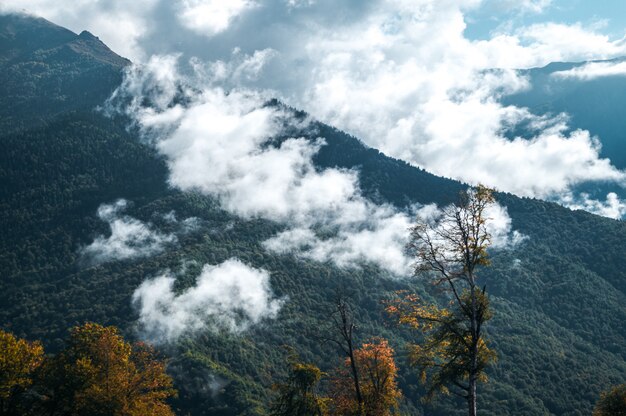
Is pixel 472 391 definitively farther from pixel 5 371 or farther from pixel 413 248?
pixel 5 371

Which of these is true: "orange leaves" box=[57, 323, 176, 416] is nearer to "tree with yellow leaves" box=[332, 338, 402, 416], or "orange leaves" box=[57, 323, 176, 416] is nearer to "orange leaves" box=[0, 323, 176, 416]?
"orange leaves" box=[0, 323, 176, 416]

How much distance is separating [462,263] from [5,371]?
40.2 m

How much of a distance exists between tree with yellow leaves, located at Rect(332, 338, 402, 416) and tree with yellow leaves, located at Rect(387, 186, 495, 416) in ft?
41.3

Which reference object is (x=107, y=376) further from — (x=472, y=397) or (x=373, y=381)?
(x=472, y=397)

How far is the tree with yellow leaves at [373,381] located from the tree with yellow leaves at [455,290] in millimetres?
12581

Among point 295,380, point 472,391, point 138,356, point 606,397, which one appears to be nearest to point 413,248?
point 472,391

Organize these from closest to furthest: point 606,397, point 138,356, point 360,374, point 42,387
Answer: point 360,374
point 42,387
point 138,356
point 606,397

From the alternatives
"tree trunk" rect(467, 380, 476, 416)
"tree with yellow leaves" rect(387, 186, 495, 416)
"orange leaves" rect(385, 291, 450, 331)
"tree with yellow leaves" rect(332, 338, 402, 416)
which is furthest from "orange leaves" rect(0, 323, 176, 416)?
"tree trunk" rect(467, 380, 476, 416)

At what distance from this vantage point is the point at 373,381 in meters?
35.3

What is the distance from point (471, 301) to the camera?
22281 millimetres

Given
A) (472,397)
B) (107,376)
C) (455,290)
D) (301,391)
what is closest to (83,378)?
(107,376)

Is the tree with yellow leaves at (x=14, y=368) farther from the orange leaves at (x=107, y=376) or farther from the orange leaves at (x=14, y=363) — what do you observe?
the orange leaves at (x=107, y=376)

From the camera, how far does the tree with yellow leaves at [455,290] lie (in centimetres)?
2125

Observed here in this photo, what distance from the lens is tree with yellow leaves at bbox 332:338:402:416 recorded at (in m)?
35.4
